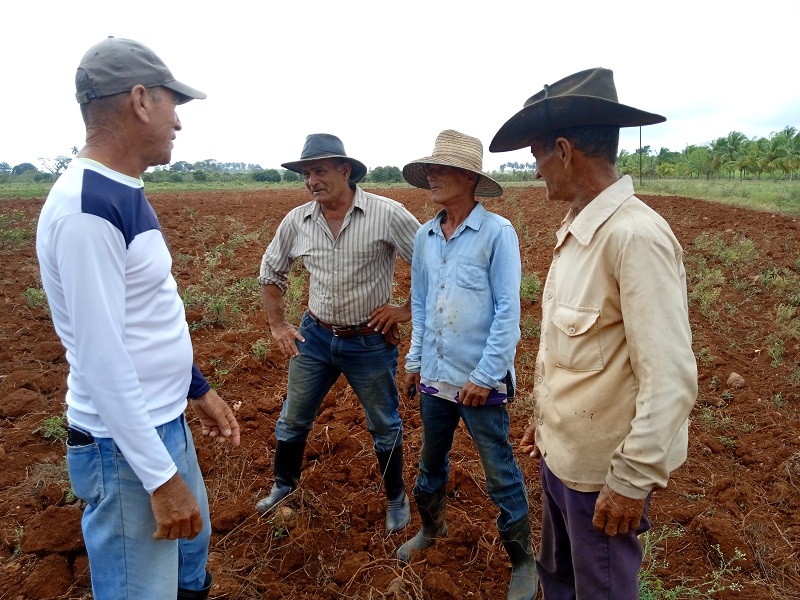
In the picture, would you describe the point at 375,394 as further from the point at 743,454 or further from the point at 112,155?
the point at 743,454

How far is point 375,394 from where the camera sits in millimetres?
3020

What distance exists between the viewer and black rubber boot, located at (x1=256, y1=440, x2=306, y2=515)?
3.23 m

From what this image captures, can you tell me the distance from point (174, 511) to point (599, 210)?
5.10ft

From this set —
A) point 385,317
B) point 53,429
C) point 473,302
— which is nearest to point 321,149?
point 385,317

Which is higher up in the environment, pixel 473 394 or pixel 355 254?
pixel 355 254

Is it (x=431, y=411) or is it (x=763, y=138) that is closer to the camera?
(x=431, y=411)

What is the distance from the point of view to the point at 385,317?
296 centimetres

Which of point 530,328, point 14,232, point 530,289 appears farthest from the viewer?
point 14,232

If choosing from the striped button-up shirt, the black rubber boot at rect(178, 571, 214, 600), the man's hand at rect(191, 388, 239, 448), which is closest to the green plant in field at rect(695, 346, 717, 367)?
the striped button-up shirt

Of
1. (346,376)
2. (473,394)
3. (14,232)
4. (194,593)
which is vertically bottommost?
(194,593)

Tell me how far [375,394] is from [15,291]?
7.18m

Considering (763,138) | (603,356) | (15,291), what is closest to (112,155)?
(603,356)

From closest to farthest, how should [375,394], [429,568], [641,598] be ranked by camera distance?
[641,598]
[429,568]
[375,394]

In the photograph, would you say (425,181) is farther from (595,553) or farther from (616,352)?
(595,553)
